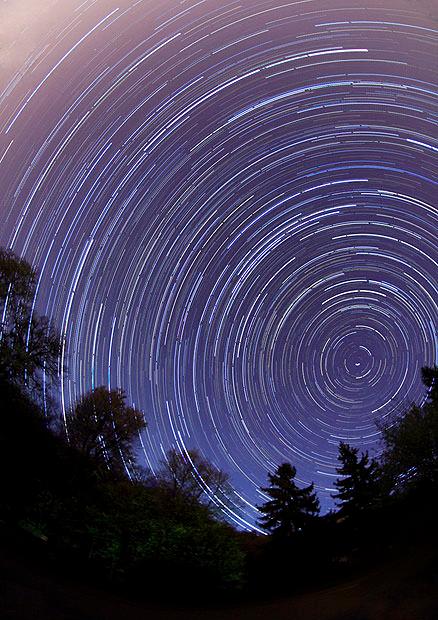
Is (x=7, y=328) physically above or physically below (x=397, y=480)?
above

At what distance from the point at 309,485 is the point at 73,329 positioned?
664 cm

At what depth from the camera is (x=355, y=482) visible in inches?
365

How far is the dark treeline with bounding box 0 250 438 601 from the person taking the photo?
638 centimetres

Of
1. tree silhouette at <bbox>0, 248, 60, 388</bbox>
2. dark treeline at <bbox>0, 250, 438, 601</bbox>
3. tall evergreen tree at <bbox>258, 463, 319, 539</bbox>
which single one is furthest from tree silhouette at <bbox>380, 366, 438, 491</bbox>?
tree silhouette at <bbox>0, 248, 60, 388</bbox>

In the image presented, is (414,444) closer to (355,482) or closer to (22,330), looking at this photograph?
(355,482)

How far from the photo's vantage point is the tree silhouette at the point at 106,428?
27.9ft

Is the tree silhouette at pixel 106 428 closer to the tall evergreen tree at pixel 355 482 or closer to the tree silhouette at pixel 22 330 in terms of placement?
the tree silhouette at pixel 22 330

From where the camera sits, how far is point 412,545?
6.50 meters

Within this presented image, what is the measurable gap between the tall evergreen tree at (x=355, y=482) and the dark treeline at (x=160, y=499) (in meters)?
0.03

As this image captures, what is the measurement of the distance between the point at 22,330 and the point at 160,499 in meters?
4.62

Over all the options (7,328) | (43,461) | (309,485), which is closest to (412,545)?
(309,485)

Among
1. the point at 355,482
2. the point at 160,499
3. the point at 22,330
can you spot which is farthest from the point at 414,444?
the point at 22,330

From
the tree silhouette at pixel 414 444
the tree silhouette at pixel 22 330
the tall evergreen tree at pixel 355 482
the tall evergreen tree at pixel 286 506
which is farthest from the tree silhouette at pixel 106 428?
the tree silhouette at pixel 414 444

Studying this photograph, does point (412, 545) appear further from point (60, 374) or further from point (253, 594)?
point (60, 374)
